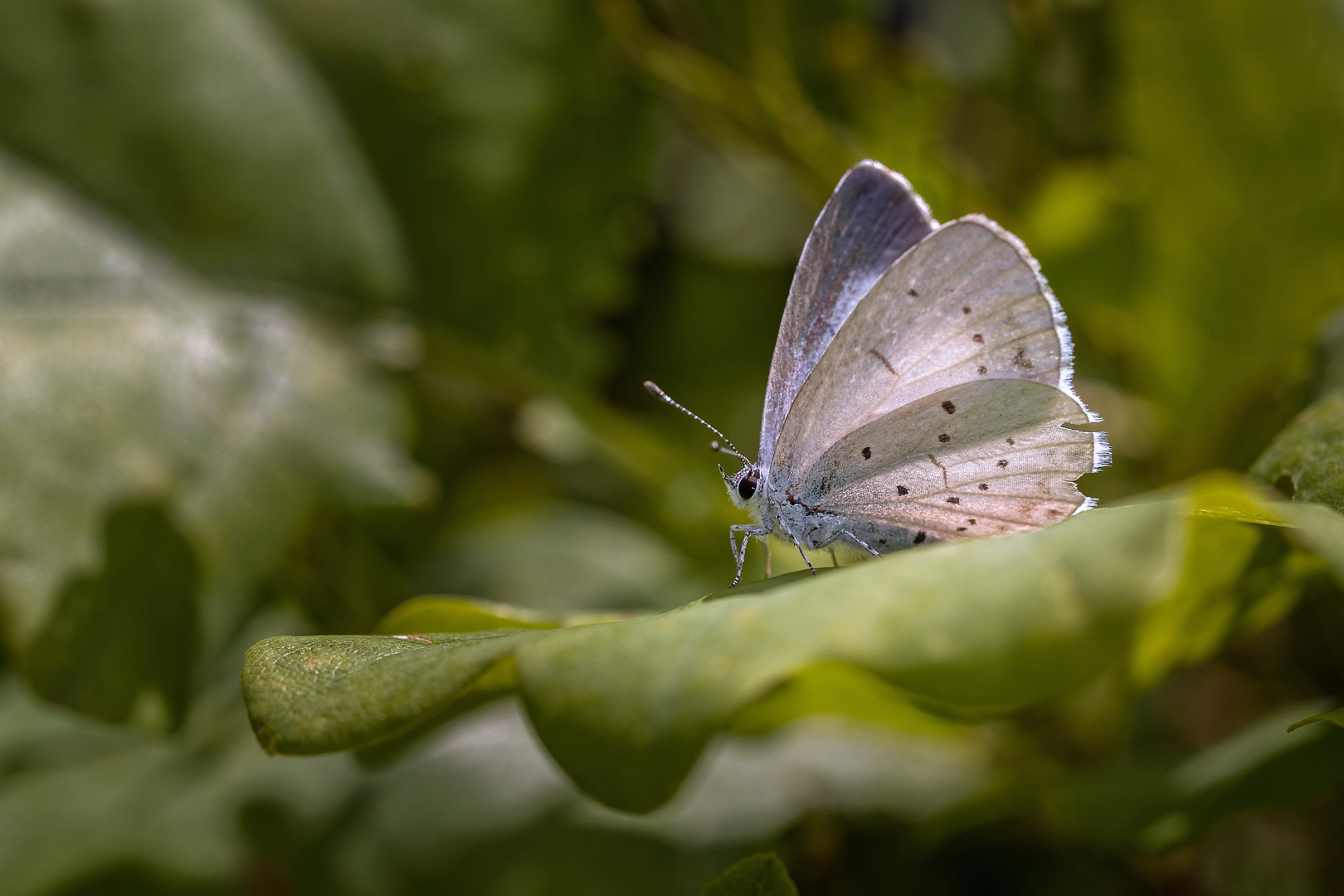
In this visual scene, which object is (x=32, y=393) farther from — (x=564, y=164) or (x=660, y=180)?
(x=660, y=180)

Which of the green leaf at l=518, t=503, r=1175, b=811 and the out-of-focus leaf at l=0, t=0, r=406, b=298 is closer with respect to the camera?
the green leaf at l=518, t=503, r=1175, b=811

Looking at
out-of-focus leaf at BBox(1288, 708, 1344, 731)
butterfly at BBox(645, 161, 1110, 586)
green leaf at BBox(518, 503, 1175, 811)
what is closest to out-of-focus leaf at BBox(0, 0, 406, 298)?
butterfly at BBox(645, 161, 1110, 586)

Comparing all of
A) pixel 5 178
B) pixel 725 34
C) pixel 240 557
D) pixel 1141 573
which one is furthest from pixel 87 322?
pixel 1141 573

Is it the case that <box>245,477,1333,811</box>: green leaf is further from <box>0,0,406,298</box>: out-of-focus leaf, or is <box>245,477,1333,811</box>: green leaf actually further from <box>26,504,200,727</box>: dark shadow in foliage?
<box>0,0,406,298</box>: out-of-focus leaf

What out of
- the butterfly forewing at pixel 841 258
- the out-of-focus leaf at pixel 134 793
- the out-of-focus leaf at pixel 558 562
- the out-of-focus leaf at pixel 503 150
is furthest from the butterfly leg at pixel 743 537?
the out-of-focus leaf at pixel 134 793

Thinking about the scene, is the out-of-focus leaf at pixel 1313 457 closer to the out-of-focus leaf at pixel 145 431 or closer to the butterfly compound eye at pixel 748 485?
→ the butterfly compound eye at pixel 748 485

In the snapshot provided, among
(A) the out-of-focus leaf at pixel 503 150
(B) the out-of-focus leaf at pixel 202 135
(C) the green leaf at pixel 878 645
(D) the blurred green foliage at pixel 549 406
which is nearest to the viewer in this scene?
(C) the green leaf at pixel 878 645

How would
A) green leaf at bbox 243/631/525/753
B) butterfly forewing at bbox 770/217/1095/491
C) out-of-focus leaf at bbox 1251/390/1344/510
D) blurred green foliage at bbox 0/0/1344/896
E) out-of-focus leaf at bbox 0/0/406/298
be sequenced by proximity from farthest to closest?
out-of-focus leaf at bbox 0/0/406/298 < blurred green foliage at bbox 0/0/1344/896 < butterfly forewing at bbox 770/217/1095/491 < out-of-focus leaf at bbox 1251/390/1344/510 < green leaf at bbox 243/631/525/753
